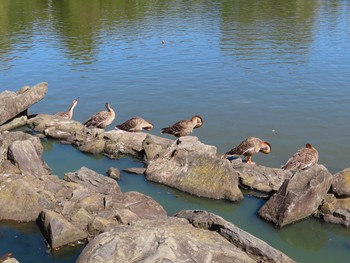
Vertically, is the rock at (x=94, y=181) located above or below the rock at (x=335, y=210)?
above

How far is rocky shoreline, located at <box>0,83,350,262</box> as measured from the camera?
1194 centimetres

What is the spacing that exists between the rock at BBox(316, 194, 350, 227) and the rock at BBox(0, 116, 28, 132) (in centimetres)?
1675

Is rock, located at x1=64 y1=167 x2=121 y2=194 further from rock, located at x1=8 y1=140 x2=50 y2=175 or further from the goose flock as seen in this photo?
the goose flock

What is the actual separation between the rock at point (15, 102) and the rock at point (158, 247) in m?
15.3

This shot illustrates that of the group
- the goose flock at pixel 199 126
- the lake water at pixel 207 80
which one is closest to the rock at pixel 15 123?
the goose flock at pixel 199 126

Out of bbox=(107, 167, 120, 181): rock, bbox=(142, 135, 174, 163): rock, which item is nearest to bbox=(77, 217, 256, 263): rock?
bbox=(107, 167, 120, 181): rock

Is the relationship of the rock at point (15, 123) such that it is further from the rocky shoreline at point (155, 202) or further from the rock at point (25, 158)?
the rock at point (25, 158)

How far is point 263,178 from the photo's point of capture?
18.1 meters

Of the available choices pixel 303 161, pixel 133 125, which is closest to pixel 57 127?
pixel 133 125

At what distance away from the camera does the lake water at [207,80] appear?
16828 millimetres

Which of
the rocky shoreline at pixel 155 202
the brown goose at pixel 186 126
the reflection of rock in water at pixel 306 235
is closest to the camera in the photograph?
the rocky shoreline at pixel 155 202

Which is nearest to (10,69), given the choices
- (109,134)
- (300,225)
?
(109,134)

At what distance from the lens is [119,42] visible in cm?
4831

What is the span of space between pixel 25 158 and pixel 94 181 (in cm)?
301
